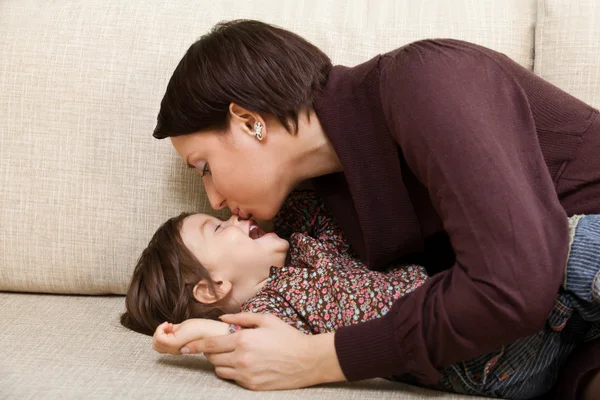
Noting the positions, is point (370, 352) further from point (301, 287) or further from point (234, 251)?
point (234, 251)

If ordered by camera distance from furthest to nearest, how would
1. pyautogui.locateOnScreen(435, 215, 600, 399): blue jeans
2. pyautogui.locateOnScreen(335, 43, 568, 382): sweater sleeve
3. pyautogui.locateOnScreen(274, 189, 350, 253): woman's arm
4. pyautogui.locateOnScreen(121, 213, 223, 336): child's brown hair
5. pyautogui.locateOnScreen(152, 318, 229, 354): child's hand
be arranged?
1. pyautogui.locateOnScreen(274, 189, 350, 253): woman's arm
2. pyautogui.locateOnScreen(121, 213, 223, 336): child's brown hair
3. pyautogui.locateOnScreen(152, 318, 229, 354): child's hand
4. pyautogui.locateOnScreen(435, 215, 600, 399): blue jeans
5. pyautogui.locateOnScreen(335, 43, 568, 382): sweater sleeve

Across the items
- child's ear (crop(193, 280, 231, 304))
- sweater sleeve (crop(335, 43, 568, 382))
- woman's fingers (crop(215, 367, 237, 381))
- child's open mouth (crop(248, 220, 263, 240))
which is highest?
sweater sleeve (crop(335, 43, 568, 382))

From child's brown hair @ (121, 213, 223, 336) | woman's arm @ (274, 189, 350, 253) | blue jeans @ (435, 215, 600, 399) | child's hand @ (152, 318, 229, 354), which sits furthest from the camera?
woman's arm @ (274, 189, 350, 253)

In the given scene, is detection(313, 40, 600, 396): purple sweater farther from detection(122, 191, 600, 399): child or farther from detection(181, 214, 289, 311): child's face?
detection(181, 214, 289, 311): child's face

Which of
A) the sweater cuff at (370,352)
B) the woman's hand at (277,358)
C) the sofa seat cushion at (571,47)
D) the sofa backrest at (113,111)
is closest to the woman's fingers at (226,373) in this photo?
the woman's hand at (277,358)

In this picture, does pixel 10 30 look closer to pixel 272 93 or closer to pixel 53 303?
pixel 53 303

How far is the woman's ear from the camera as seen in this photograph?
A: 55.8 inches

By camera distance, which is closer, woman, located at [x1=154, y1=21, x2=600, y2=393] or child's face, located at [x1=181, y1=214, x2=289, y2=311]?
woman, located at [x1=154, y1=21, x2=600, y2=393]

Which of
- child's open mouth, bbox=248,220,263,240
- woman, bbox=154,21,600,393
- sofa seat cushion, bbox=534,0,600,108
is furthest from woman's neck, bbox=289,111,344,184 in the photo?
sofa seat cushion, bbox=534,0,600,108

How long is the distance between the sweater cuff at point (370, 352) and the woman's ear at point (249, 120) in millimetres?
404

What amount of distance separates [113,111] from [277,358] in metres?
0.76

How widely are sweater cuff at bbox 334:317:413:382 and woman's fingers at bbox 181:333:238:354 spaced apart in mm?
188

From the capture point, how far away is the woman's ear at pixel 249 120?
4.65 feet

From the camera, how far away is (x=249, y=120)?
1428 millimetres
